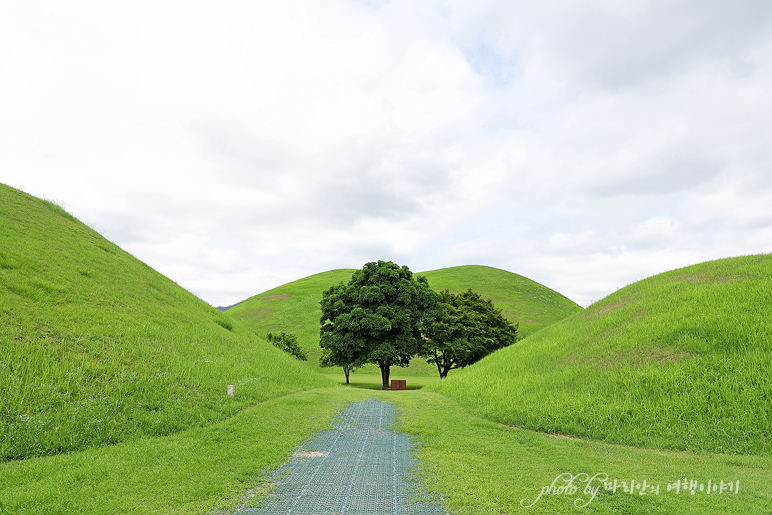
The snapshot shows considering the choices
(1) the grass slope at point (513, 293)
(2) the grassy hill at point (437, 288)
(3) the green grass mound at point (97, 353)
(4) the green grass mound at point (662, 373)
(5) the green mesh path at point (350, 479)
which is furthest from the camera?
(1) the grass slope at point (513, 293)

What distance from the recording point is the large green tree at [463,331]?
33719mm

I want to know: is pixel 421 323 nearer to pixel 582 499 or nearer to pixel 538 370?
pixel 538 370

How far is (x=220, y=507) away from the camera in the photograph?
6383 millimetres

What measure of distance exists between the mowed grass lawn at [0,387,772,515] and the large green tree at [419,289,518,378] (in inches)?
852

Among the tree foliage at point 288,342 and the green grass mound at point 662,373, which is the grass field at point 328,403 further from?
the tree foliage at point 288,342

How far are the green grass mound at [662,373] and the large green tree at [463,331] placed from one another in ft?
40.4

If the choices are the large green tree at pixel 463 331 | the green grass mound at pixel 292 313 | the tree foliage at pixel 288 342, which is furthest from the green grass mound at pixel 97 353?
the green grass mound at pixel 292 313

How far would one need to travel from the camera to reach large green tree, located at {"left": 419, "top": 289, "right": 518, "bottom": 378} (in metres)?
33.7

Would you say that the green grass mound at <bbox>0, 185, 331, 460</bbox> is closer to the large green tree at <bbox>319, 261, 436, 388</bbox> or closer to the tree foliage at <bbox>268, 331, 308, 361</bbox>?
the large green tree at <bbox>319, 261, 436, 388</bbox>

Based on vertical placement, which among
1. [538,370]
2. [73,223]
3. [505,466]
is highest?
[73,223]

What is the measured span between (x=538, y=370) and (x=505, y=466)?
33.6 feet

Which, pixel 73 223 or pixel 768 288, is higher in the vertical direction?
pixel 73 223

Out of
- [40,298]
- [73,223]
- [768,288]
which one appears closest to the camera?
[40,298]

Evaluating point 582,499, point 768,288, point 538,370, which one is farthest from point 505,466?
point 768,288
